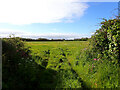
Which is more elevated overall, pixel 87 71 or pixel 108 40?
pixel 108 40

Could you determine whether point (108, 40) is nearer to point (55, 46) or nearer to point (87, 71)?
point (87, 71)

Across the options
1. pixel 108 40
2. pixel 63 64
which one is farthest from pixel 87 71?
pixel 63 64

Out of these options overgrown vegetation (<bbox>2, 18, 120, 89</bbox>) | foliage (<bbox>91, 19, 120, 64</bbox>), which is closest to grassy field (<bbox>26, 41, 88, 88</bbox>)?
→ overgrown vegetation (<bbox>2, 18, 120, 89</bbox>)

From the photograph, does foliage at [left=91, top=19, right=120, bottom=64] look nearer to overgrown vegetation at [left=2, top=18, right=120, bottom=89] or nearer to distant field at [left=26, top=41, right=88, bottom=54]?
overgrown vegetation at [left=2, top=18, right=120, bottom=89]

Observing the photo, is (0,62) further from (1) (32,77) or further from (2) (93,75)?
(2) (93,75)

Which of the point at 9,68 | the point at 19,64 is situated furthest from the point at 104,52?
the point at 9,68

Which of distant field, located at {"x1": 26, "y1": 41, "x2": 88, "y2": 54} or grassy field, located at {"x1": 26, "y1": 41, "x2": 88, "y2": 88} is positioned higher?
distant field, located at {"x1": 26, "y1": 41, "x2": 88, "y2": 54}

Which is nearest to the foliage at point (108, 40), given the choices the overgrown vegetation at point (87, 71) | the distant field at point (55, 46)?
the overgrown vegetation at point (87, 71)

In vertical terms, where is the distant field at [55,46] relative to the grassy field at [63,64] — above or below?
above

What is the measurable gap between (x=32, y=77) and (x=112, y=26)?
442 cm

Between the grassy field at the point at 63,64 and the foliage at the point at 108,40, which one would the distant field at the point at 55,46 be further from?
the foliage at the point at 108,40

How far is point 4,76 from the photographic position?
467cm

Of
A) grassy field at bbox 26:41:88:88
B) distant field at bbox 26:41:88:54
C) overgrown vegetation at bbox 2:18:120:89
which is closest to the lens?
overgrown vegetation at bbox 2:18:120:89

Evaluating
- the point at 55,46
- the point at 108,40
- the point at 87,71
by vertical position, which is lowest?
the point at 87,71
